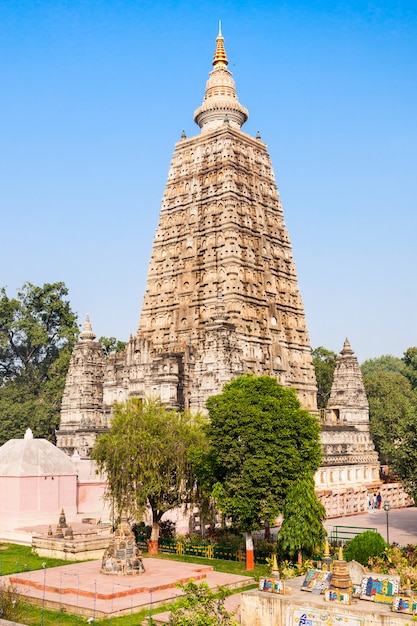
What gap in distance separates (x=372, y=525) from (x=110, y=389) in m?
27.8

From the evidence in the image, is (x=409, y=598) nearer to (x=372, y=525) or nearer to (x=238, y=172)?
(x=372, y=525)

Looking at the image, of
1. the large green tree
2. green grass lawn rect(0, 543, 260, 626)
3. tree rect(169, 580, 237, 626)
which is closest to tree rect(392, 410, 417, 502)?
green grass lawn rect(0, 543, 260, 626)

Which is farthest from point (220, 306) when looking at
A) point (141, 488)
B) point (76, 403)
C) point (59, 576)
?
point (59, 576)

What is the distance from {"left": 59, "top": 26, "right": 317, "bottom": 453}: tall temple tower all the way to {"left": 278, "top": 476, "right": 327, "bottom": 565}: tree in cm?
2419

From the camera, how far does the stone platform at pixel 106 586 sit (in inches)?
805

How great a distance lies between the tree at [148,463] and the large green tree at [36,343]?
144 ft

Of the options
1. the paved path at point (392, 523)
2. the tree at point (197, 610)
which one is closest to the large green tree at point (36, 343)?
the paved path at point (392, 523)

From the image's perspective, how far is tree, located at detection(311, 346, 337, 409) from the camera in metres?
81.6

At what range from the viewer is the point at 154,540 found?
2920 cm

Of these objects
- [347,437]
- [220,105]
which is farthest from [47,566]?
[220,105]

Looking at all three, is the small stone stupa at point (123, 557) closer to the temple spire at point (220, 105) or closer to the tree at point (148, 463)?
the tree at point (148, 463)

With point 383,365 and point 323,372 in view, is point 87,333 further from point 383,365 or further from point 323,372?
point 383,365

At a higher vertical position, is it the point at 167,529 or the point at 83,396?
the point at 83,396

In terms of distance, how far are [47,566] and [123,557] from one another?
3.78 metres
